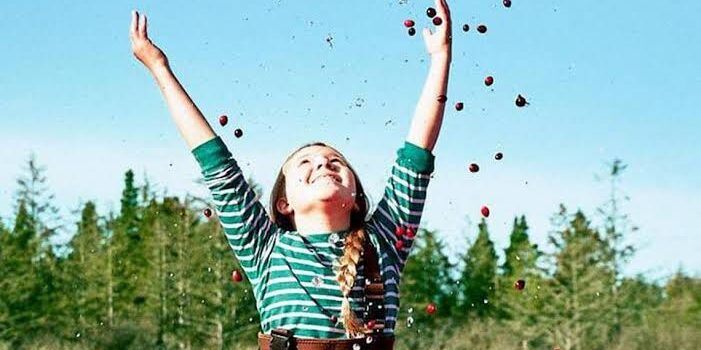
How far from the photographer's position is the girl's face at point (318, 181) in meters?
4.92

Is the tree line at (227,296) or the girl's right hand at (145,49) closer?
the girl's right hand at (145,49)

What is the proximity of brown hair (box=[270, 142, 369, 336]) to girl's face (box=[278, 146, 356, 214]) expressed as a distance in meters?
0.07

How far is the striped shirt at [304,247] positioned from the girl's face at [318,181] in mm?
112

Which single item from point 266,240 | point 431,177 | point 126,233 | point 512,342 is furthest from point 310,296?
point 126,233

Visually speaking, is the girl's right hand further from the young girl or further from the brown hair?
the brown hair

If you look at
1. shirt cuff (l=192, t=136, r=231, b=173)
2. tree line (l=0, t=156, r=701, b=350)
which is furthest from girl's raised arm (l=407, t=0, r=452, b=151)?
tree line (l=0, t=156, r=701, b=350)

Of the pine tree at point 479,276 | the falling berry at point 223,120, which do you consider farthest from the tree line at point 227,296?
the falling berry at point 223,120

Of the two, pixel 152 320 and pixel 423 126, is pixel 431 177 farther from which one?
pixel 152 320

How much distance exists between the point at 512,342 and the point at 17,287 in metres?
9.67

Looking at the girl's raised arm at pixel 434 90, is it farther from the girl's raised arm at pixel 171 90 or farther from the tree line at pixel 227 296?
the tree line at pixel 227 296

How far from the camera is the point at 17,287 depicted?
2547 centimetres

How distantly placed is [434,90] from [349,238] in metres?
0.68

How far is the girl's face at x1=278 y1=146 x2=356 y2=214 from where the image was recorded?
492 centimetres

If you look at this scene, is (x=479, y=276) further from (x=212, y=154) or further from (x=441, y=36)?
(x=212, y=154)
